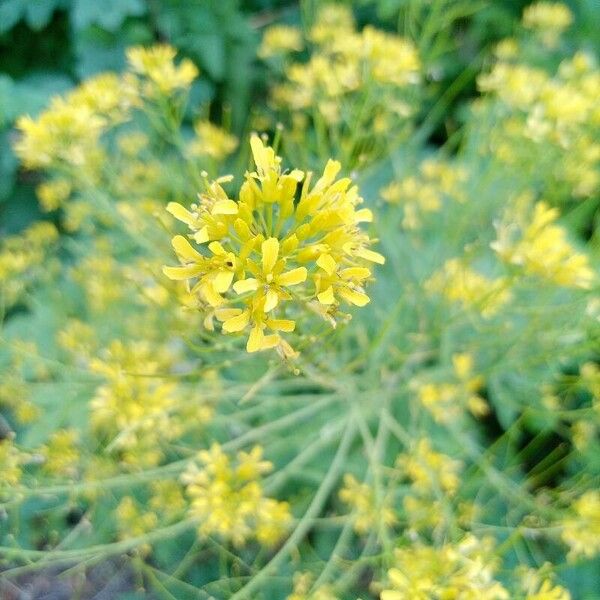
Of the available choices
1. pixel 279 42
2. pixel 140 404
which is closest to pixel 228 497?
pixel 140 404

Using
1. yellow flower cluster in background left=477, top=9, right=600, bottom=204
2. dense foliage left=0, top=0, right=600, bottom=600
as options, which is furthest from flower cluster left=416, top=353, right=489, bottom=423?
yellow flower cluster in background left=477, top=9, right=600, bottom=204

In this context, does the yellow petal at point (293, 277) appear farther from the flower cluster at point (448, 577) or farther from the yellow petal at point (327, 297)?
the flower cluster at point (448, 577)

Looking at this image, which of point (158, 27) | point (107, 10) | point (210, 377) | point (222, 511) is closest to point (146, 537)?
point (222, 511)

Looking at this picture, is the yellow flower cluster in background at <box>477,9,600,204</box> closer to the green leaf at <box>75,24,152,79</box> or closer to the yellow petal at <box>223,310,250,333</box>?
the yellow petal at <box>223,310,250,333</box>

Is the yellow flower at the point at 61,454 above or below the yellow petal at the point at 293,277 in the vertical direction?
below

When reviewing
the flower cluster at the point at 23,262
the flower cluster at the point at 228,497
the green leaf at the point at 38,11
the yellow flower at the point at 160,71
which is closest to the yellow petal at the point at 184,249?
the flower cluster at the point at 228,497

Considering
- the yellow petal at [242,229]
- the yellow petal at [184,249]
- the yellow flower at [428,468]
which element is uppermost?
the yellow petal at [242,229]

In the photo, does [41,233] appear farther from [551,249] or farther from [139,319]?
[551,249]
